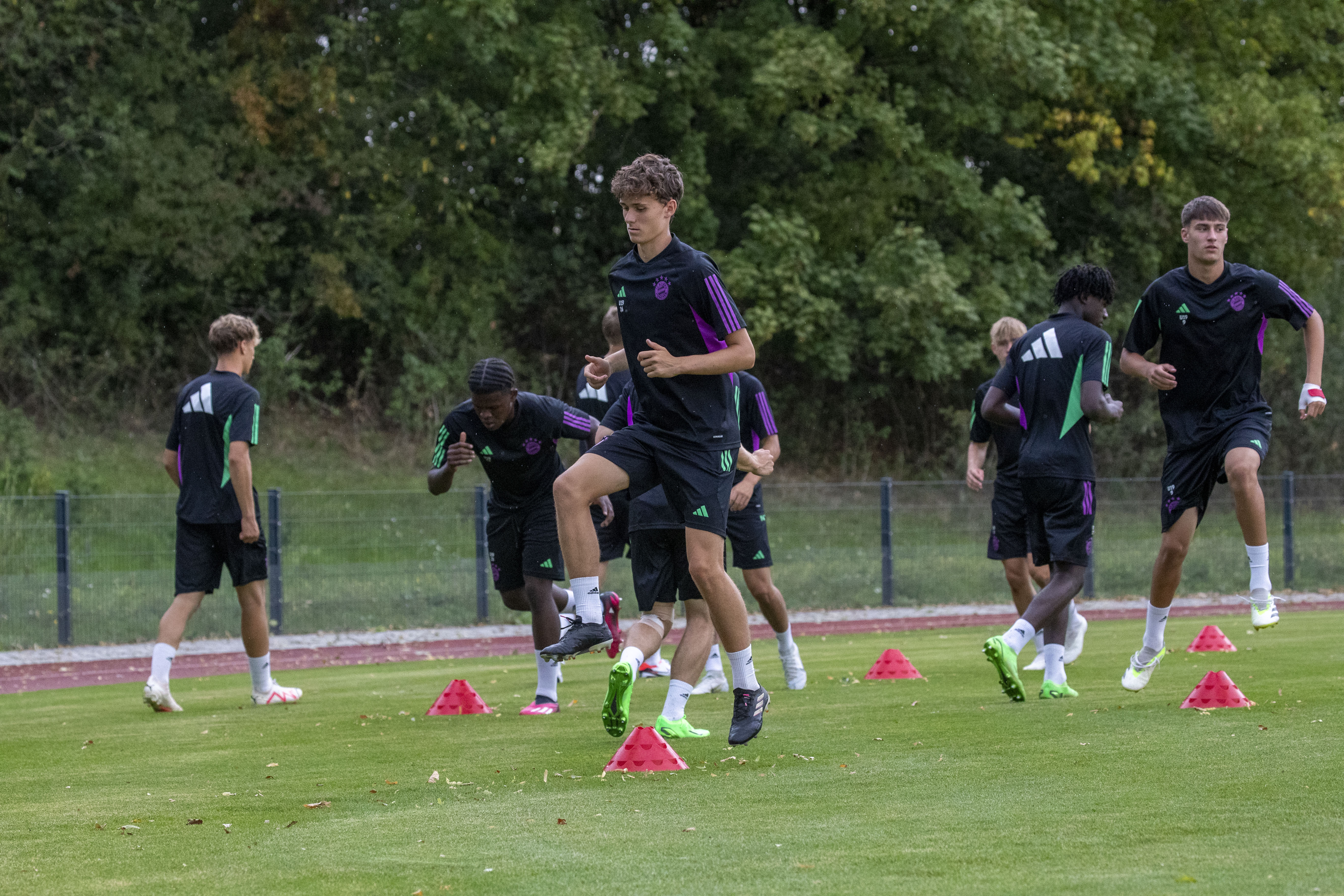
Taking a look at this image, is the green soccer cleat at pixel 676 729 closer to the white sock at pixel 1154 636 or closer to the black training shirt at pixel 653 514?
the black training shirt at pixel 653 514

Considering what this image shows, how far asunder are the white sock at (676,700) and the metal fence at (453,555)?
35.2ft

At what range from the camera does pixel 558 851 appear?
4.12 metres

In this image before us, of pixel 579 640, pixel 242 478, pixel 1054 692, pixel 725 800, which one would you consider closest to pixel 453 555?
pixel 242 478

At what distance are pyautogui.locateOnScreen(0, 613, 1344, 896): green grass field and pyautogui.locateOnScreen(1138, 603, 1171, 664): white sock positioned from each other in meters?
0.20

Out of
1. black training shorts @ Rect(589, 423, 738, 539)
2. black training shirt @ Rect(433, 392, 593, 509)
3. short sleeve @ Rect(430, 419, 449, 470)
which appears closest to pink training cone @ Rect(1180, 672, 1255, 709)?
black training shorts @ Rect(589, 423, 738, 539)

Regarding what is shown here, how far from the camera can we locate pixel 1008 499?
9.53 m

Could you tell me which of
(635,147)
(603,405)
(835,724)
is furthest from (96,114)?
(835,724)

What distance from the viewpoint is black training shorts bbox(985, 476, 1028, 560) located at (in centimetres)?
944

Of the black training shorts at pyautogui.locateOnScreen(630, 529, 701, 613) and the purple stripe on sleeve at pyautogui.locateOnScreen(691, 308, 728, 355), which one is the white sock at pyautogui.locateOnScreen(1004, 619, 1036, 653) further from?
the purple stripe on sleeve at pyautogui.locateOnScreen(691, 308, 728, 355)

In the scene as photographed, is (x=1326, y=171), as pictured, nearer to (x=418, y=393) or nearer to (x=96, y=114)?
(x=418, y=393)

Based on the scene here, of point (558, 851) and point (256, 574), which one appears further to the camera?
point (256, 574)

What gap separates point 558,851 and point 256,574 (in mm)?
5034

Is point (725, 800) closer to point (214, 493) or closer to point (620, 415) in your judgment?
point (620, 415)

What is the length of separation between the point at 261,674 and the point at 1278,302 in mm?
6180
